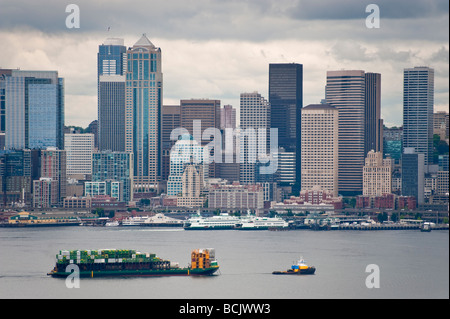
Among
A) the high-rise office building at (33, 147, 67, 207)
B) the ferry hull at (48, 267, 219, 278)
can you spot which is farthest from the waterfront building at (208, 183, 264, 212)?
the ferry hull at (48, 267, 219, 278)

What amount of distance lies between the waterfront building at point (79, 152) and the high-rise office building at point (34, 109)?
324 cm

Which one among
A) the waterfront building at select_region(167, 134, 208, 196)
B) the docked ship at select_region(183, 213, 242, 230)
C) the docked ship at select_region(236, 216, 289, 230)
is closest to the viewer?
the docked ship at select_region(183, 213, 242, 230)

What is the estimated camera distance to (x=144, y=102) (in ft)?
157

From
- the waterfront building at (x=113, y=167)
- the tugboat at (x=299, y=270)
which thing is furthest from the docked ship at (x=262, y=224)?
the tugboat at (x=299, y=270)

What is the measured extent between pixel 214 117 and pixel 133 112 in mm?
4395

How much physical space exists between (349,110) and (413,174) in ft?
27.0

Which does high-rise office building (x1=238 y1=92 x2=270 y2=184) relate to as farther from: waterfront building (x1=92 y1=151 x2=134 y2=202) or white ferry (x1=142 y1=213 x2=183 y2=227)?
white ferry (x1=142 y1=213 x2=183 y2=227)

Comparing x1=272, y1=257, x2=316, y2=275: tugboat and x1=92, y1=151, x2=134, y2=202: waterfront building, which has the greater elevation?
x1=92, y1=151, x2=134, y2=202: waterfront building

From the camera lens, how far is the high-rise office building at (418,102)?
4150cm

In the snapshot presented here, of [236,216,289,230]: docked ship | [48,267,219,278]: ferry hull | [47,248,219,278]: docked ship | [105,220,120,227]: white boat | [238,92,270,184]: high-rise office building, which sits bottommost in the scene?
[105,220,120,227]: white boat

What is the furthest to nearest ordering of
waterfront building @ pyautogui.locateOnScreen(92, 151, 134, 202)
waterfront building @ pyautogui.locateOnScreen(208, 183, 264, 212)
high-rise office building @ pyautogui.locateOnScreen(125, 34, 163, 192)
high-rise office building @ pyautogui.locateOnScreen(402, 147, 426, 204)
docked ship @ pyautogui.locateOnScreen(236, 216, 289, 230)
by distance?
1. high-rise office building @ pyautogui.locateOnScreen(125, 34, 163, 192)
2. waterfront building @ pyautogui.locateOnScreen(92, 151, 134, 202)
3. waterfront building @ pyautogui.locateOnScreen(208, 183, 264, 212)
4. high-rise office building @ pyautogui.locateOnScreen(402, 147, 426, 204)
5. docked ship @ pyautogui.locateOnScreen(236, 216, 289, 230)

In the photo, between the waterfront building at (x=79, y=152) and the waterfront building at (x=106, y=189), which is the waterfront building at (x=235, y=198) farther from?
the waterfront building at (x=79, y=152)

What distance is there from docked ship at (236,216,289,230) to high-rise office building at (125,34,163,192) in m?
14.1

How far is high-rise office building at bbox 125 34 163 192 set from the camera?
153 ft
